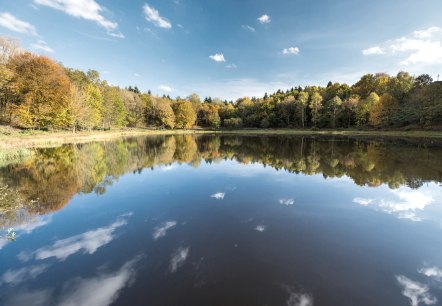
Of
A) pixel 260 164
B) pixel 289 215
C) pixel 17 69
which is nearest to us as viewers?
pixel 289 215

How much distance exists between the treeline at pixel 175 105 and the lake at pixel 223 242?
112 feet

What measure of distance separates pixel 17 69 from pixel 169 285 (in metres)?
51.9

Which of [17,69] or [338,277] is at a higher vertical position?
[17,69]

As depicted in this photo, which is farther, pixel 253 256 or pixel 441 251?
pixel 441 251

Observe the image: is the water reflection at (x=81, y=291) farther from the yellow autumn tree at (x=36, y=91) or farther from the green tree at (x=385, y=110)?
the green tree at (x=385, y=110)

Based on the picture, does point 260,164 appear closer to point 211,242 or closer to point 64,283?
point 211,242

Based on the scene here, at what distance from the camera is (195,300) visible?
4.58 metres

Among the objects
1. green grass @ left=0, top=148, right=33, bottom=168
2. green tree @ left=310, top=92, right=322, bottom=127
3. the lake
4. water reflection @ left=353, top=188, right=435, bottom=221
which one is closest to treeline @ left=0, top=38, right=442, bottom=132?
green tree @ left=310, top=92, right=322, bottom=127

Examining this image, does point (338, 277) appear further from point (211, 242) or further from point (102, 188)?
point (102, 188)

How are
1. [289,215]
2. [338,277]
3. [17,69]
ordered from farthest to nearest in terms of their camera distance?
[17,69] < [289,215] < [338,277]

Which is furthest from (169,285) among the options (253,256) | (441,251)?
(441,251)

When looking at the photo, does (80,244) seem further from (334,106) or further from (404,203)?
(334,106)

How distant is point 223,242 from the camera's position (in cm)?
705

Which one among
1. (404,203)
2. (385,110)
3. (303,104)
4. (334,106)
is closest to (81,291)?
(404,203)
